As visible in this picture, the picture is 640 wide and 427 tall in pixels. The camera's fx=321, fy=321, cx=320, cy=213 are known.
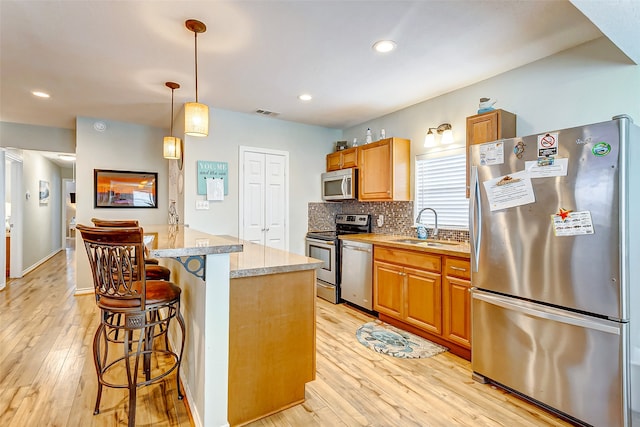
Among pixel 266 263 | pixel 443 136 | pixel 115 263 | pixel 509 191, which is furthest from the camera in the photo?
pixel 443 136

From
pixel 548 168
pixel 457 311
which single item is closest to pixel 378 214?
pixel 457 311

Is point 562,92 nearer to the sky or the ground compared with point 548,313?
nearer to the sky

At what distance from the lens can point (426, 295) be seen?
9.89 feet

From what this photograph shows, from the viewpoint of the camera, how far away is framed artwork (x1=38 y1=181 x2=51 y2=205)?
6.76 m

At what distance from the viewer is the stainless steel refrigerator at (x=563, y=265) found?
1686mm

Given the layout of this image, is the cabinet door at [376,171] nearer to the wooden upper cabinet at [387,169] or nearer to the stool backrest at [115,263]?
the wooden upper cabinet at [387,169]

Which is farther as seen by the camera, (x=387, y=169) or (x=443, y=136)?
(x=387, y=169)

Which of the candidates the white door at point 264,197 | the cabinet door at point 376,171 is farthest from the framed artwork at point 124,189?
the cabinet door at point 376,171

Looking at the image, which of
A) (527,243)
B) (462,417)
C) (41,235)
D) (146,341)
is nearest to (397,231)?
(527,243)

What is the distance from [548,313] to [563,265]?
310 mm

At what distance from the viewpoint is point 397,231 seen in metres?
4.16

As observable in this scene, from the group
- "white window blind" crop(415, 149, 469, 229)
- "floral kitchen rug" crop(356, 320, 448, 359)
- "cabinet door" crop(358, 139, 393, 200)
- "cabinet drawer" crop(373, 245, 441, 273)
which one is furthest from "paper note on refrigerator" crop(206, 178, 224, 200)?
"white window blind" crop(415, 149, 469, 229)

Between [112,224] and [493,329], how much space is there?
106 inches

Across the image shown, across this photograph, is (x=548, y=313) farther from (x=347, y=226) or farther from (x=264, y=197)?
(x=264, y=197)
